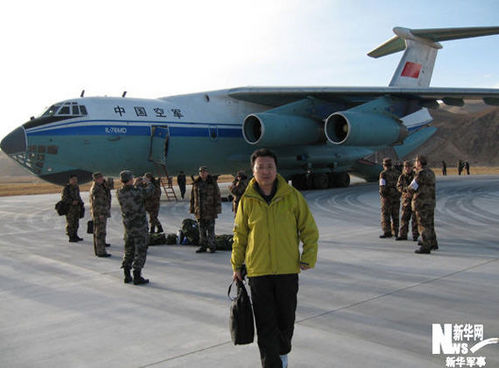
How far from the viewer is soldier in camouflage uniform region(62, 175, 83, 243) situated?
9.61m

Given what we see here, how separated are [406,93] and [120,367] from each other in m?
16.1

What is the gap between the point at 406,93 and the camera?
1773cm

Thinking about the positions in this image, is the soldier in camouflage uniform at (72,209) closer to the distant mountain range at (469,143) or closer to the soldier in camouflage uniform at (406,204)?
the soldier in camouflage uniform at (406,204)

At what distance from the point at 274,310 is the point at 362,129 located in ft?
46.5

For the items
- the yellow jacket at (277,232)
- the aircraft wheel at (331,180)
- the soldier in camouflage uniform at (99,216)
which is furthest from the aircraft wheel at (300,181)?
the yellow jacket at (277,232)

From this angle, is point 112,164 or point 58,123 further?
point 112,164

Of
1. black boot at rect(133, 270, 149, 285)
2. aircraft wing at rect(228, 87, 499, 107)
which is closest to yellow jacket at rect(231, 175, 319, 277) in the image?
black boot at rect(133, 270, 149, 285)

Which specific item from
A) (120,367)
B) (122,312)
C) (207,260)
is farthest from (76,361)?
(207,260)

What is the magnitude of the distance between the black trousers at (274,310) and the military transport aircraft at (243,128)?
12201 millimetres

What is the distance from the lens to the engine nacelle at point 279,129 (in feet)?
55.6

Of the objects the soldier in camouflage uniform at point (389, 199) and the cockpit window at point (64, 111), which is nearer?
the soldier in camouflage uniform at point (389, 199)

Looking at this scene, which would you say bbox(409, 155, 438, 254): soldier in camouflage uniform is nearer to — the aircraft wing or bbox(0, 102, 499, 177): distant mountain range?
the aircraft wing

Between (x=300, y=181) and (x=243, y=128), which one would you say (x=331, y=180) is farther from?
(x=243, y=128)

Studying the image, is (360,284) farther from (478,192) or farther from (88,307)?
(478,192)
